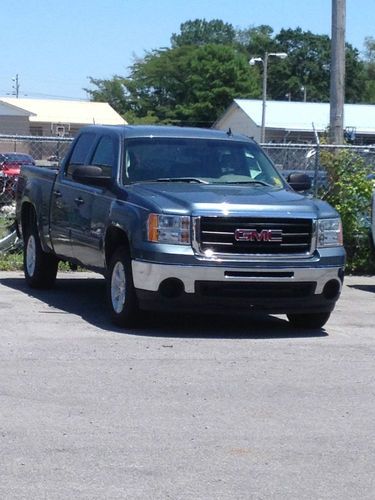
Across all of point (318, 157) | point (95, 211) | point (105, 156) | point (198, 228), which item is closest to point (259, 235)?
point (198, 228)

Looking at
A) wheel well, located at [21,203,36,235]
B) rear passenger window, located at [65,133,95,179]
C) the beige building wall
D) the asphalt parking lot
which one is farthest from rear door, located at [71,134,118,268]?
the beige building wall

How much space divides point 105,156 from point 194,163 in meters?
0.95

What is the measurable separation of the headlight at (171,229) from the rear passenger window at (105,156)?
129 centimetres

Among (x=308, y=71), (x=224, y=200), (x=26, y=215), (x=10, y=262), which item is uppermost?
(x=308, y=71)

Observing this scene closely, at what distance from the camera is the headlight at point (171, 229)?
33.6 feet

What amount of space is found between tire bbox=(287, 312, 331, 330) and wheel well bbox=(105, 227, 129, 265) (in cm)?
181

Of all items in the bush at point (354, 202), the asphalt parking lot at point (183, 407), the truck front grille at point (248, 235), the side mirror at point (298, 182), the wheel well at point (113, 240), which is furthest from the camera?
the bush at point (354, 202)

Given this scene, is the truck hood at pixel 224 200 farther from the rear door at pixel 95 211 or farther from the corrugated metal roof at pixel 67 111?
the corrugated metal roof at pixel 67 111

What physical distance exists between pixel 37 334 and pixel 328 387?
301 centimetres

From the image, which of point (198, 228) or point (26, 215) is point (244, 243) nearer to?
point (198, 228)

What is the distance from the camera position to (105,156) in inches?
466

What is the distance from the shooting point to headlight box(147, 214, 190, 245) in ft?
33.6

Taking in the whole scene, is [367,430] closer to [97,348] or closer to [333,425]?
[333,425]

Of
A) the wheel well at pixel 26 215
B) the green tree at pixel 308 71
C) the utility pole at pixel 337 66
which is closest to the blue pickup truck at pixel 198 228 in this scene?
the wheel well at pixel 26 215
